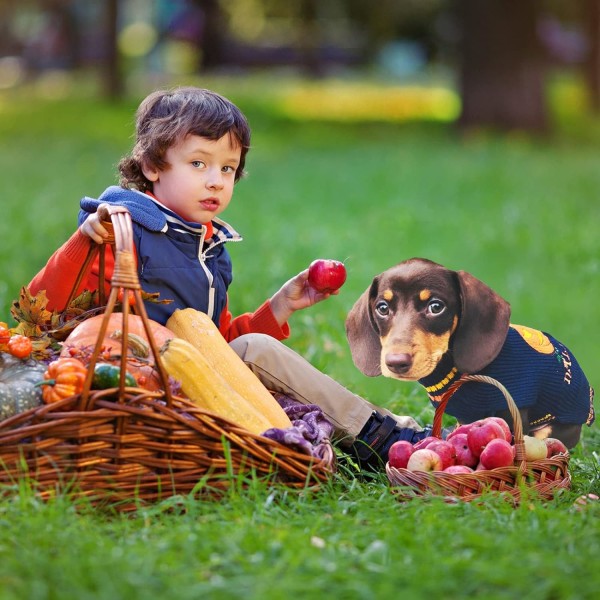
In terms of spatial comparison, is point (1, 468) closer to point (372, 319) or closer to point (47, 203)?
point (372, 319)

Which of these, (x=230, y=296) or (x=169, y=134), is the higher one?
(x=169, y=134)

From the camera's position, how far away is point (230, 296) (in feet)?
23.9

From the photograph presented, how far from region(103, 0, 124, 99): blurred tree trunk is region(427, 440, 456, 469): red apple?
2035 cm

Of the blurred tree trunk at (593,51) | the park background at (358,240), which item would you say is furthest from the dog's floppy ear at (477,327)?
the blurred tree trunk at (593,51)

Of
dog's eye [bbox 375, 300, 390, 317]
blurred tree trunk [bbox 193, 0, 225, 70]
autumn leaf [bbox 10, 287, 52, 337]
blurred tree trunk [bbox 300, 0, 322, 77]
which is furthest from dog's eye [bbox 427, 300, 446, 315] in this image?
blurred tree trunk [bbox 300, 0, 322, 77]

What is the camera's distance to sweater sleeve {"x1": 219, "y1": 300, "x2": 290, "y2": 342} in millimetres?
5047

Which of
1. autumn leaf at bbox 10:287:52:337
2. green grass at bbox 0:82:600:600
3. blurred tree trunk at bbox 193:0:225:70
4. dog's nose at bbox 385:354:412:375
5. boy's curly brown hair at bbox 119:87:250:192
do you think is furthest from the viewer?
blurred tree trunk at bbox 193:0:225:70

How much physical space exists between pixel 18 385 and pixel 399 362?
4.80 ft

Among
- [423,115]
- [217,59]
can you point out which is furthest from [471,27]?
[217,59]

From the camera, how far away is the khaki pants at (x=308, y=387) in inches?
182

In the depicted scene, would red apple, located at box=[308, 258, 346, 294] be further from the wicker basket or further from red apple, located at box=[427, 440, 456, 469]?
the wicker basket

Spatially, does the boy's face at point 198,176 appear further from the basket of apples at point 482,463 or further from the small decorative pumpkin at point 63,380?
the basket of apples at point 482,463

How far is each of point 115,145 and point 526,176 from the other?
623cm

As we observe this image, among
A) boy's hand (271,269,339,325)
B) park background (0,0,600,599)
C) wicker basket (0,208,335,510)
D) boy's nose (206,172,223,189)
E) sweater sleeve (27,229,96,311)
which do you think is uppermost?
boy's nose (206,172,223,189)
